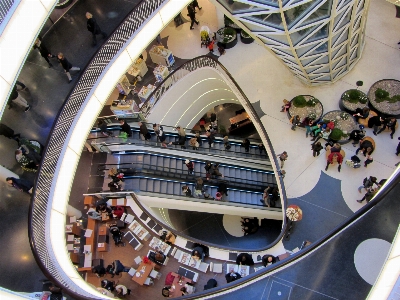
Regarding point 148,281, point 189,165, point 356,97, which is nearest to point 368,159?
point 356,97

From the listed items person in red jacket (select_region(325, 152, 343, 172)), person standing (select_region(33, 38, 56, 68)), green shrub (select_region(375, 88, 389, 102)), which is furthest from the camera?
green shrub (select_region(375, 88, 389, 102))

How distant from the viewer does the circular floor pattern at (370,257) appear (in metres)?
12.4

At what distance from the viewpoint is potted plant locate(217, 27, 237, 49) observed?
19.5 meters

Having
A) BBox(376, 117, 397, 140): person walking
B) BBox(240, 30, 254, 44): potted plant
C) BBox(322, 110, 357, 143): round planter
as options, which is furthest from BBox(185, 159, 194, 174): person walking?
BBox(376, 117, 397, 140): person walking

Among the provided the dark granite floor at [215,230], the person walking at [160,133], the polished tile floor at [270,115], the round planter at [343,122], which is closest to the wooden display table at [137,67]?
the polished tile floor at [270,115]

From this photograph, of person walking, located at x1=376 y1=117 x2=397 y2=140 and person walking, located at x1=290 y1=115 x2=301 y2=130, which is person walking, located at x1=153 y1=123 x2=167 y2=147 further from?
person walking, located at x1=376 y1=117 x2=397 y2=140

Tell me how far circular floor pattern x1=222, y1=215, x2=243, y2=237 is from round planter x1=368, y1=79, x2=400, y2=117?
8.29 metres

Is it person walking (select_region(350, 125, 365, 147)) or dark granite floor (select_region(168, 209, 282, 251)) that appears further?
dark granite floor (select_region(168, 209, 282, 251))

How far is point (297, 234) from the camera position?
15570 mm

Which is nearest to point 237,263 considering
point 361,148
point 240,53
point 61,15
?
point 361,148

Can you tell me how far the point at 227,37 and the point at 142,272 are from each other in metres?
11.0

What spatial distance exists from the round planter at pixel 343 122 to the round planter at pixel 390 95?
1086 mm

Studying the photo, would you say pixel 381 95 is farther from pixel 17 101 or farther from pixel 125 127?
pixel 17 101

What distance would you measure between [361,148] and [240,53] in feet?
23.2
